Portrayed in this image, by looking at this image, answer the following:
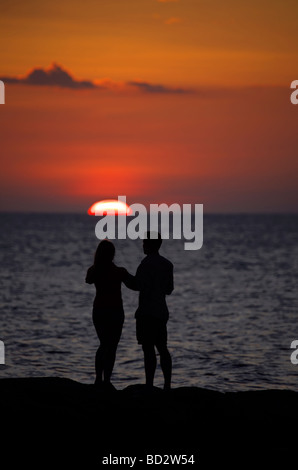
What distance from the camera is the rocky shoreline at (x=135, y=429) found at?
8.61m

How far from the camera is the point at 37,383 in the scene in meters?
10.6

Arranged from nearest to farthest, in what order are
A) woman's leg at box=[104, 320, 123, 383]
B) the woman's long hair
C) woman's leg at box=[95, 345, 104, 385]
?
the woman's long hair
woman's leg at box=[104, 320, 123, 383]
woman's leg at box=[95, 345, 104, 385]

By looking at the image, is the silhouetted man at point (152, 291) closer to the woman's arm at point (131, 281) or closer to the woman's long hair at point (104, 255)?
the woman's arm at point (131, 281)

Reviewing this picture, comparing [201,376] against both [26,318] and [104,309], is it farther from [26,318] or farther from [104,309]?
[26,318]

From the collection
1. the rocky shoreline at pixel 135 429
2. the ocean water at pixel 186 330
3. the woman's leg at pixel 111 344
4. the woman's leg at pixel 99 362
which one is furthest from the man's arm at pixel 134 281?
the ocean water at pixel 186 330

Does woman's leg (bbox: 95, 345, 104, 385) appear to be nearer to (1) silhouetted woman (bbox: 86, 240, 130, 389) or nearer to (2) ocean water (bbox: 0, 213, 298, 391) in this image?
(1) silhouetted woman (bbox: 86, 240, 130, 389)

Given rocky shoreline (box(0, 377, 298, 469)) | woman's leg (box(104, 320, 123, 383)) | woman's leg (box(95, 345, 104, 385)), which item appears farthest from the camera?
woman's leg (box(95, 345, 104, 385))

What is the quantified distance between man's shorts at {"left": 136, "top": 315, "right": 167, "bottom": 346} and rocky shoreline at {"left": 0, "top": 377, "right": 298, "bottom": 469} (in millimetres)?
739

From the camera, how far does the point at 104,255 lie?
400 inches

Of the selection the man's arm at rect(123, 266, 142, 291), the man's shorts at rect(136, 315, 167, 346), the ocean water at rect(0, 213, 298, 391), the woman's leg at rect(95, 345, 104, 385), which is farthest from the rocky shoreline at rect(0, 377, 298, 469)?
the ocean water at rect(0, 213, 298, 391)

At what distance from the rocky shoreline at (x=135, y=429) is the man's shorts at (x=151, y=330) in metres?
0.74

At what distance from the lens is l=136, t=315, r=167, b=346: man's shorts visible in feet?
33.9
